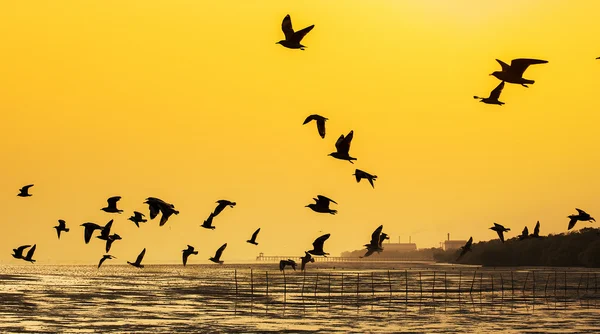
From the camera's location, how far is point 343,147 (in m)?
43.1

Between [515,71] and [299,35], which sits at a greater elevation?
[299,35]

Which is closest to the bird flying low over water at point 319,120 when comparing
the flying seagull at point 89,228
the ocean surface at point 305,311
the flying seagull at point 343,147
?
the flying seagull at point 343,147

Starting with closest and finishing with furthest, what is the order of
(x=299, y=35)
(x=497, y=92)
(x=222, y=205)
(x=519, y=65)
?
(x=519, y=65)
(x=299, y=35)
(x=497, y=92)
(x=222, y=205)

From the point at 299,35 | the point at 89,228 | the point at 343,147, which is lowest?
the point at 89,228

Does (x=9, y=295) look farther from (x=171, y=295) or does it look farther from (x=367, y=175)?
(x=367, y=175)

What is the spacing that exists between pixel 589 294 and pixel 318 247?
3511 inches

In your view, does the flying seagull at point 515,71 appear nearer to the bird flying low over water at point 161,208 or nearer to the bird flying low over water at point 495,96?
the bird flying low over water at point 495,96

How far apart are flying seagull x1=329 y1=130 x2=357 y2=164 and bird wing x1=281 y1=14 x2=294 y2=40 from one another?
14.5ft

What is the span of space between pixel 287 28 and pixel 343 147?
509 cm

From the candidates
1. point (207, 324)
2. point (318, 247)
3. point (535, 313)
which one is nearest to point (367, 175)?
point (318, 247)

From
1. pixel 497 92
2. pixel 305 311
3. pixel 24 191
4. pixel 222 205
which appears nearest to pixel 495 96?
pixel 497 92

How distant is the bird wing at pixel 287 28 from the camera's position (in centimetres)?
4266

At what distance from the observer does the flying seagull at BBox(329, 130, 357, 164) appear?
4294cm

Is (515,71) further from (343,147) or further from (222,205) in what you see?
(222,205)
